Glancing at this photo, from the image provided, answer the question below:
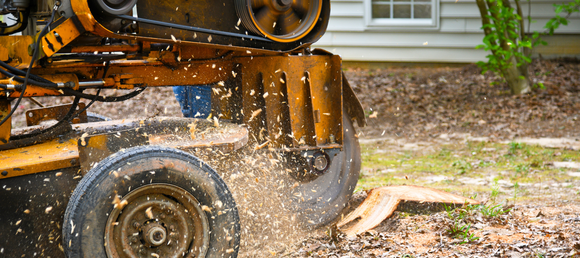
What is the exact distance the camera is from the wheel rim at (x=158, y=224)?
9.57 feet

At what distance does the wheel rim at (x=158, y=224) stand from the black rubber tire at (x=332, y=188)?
137 centimetres

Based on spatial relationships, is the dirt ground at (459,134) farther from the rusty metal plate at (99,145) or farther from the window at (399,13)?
the rusty metal plate at (99,145)

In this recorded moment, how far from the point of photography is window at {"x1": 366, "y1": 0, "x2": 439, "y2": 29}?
11.5 metres

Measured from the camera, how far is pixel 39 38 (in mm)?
3160

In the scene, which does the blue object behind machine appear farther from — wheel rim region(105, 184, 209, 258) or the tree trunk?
the tree trunk

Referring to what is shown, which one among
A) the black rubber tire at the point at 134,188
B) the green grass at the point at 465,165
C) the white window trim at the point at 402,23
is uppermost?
the white window trim at the point at 402,23

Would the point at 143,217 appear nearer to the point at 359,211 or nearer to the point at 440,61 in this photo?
the point at 359,211

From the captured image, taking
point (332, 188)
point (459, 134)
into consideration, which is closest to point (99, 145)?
point (332, 188)

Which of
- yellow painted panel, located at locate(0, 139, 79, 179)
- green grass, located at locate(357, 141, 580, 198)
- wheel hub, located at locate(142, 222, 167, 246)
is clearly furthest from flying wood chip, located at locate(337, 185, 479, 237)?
yellow painted panel, located at locate(0, 139, 79, 179)

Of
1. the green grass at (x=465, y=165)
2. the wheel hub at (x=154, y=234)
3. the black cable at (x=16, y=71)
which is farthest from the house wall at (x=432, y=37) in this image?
the wheel hub at (x=154, y=234)

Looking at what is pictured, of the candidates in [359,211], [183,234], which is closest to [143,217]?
[183,234]

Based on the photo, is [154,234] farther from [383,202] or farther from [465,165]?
[465,165]

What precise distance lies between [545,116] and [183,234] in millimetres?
7309

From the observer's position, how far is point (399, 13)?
11852 millimetres
